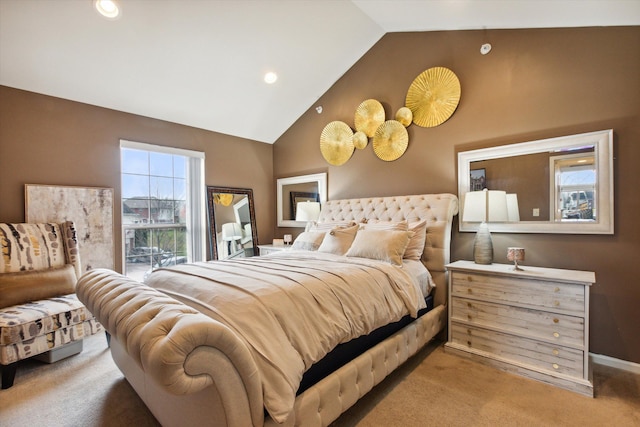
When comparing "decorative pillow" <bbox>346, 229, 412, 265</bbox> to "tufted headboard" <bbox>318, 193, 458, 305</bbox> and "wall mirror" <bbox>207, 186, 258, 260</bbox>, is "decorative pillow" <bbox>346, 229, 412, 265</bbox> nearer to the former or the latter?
"tufted headboard" <bbox>318, 193, 458, 305</bbox>

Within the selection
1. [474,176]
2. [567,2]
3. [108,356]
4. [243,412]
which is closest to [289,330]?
[243,412]

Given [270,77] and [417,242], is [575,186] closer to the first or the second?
[417,242]

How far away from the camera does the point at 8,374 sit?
2.19 m

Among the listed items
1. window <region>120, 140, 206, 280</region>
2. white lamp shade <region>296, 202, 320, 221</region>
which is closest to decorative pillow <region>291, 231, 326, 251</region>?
white lamp shade <region>296, 202, 320, 221</region>

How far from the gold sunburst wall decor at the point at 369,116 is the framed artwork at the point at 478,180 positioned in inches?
A: 52.4

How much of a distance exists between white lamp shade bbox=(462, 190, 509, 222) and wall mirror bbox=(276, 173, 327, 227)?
88.6 inches

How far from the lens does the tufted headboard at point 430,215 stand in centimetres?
298

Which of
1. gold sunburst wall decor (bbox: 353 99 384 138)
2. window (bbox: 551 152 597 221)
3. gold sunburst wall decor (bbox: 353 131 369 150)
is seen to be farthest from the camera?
gold sunburst wall decor (bbox: 353 131 369 150)

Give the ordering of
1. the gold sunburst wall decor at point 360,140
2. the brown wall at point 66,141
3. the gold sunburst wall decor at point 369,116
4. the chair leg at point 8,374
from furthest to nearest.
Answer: the gold sunburst wall decor at point 360,140
the gold sunburst wall decor at point 369,116
the brown wall at point 66,141
the chair leg at point 8,374

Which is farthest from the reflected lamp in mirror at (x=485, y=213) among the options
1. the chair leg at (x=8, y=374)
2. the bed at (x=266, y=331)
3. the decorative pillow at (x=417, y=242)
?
the chair leg at (x=8, y=374)

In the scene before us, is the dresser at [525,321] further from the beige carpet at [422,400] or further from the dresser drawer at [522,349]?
the beige carpet at [422,400]

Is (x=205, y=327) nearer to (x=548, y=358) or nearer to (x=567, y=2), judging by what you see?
(x=548, y=358)

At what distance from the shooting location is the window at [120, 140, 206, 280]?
3.82m

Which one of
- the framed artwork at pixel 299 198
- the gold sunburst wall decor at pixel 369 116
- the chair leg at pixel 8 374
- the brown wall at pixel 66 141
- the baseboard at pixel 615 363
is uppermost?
the gold sunburst wall decor at pixel 369 116
